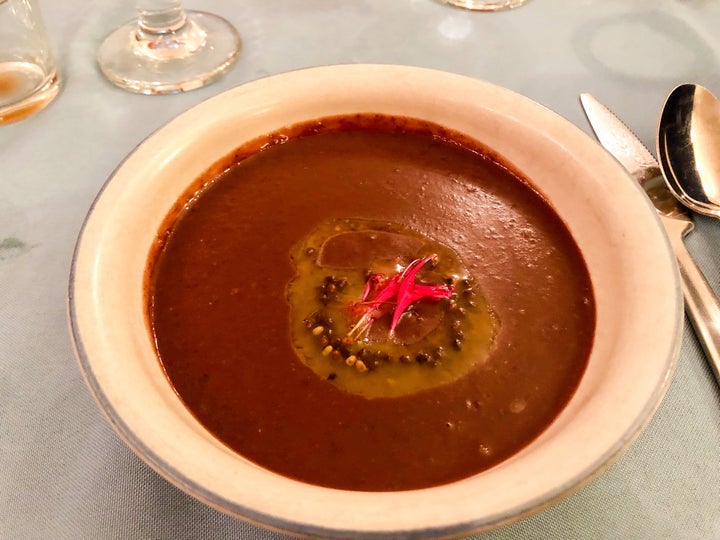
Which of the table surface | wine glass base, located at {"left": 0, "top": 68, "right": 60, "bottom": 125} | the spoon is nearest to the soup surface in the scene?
the table surface

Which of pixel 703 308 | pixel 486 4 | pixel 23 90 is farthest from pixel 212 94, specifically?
pixel 703 308

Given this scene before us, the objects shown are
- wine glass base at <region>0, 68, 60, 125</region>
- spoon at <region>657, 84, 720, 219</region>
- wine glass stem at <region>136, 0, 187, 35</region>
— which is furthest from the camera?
wine glass stem at <region>136, 0, 187, 35</region>

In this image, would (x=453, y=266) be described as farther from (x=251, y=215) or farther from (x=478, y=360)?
(x=251, y=215)

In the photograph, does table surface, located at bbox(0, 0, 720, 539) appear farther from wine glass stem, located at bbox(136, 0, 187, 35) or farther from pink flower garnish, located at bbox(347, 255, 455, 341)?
pink flower garnish, located at bbox(347, 255, 455, 341)

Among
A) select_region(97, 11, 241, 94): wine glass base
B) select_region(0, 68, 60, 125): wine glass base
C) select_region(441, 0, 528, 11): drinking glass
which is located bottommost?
select_region(0, 68, 60, 125): wine glass base

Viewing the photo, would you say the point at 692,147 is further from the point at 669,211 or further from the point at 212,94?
the point at 212,94

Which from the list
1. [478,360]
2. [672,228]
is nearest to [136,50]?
[478,360]

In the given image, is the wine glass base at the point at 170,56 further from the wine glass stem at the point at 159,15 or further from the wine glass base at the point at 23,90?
the wine glass base at the point at 23,90
